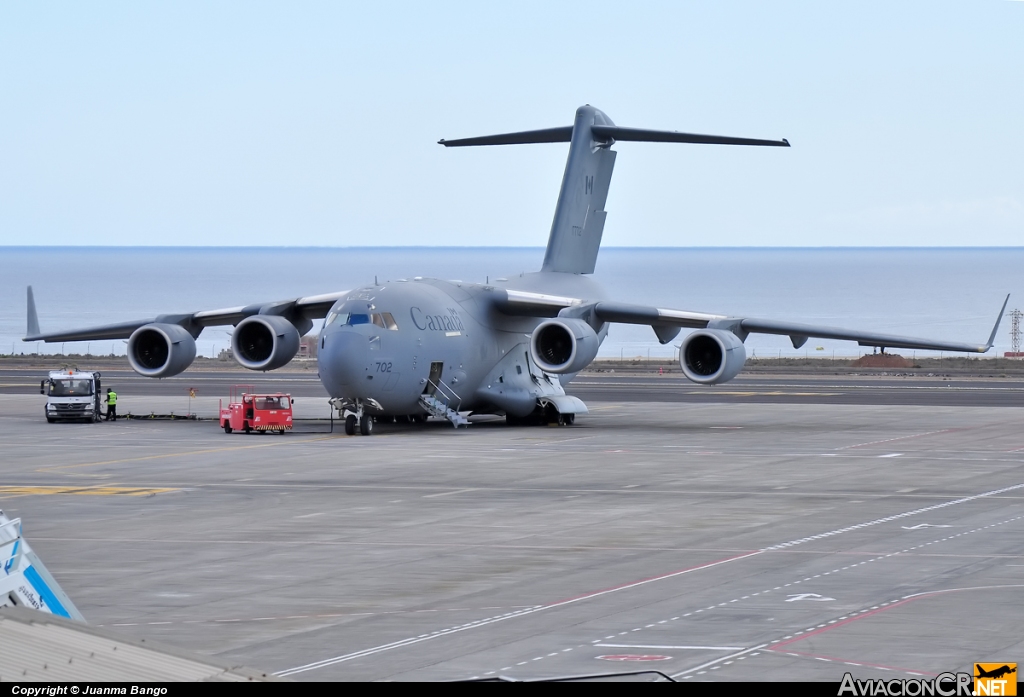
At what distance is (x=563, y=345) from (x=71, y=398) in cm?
1533

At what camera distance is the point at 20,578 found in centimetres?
1024

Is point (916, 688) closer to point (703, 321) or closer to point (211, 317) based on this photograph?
point (703, 321)

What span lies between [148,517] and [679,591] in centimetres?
1001

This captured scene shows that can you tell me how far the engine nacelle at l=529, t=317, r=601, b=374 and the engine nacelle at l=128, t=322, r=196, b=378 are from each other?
10863 millimetres

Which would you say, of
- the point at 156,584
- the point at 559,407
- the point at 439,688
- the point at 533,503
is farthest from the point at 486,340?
the point at 439,688

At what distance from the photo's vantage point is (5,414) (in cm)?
4788

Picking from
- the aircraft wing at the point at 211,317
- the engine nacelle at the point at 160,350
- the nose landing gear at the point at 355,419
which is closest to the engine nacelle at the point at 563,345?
the nose landing gear at the point at 355,419

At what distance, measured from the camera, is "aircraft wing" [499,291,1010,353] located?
40.5 meters

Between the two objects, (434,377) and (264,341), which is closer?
(434,377)

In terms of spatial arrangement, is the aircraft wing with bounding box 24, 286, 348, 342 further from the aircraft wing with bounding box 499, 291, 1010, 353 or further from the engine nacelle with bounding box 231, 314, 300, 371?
the aircraft wing with bounding box 499, 291, 1010, 353
